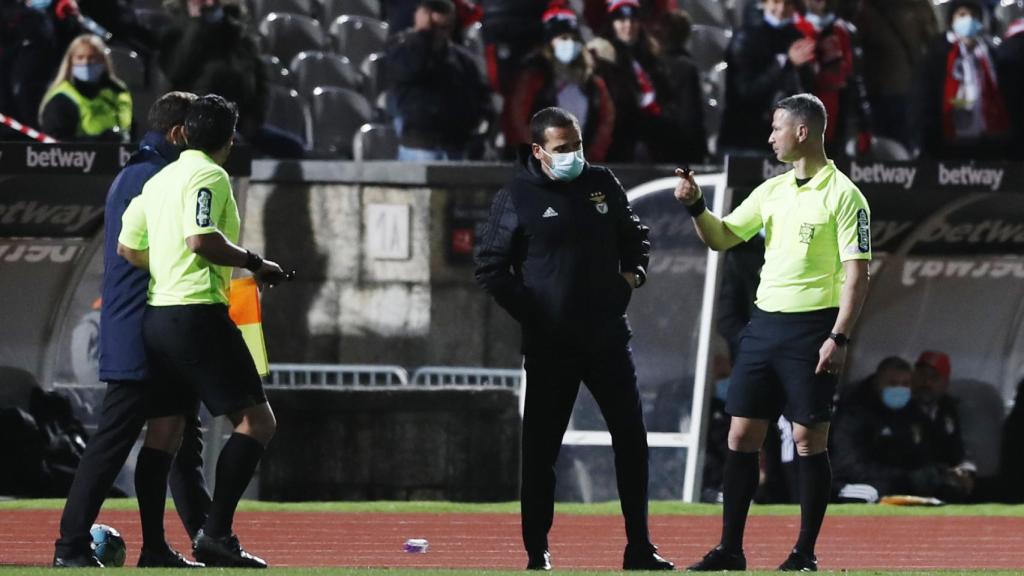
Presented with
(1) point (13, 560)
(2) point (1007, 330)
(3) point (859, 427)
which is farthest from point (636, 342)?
(1) point (13, 560)

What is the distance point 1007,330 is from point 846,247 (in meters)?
6.59

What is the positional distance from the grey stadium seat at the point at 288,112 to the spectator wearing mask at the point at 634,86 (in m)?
2.44

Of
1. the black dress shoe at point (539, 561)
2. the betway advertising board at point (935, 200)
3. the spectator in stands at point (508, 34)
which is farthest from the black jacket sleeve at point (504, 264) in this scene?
the spectator in stands at point (508, 34)

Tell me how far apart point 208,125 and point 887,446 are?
6.88m

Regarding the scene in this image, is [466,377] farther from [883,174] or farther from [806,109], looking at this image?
[806,109]

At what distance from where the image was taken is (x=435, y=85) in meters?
16.2

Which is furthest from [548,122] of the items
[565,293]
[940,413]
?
[940,413]

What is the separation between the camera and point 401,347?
56.6ft

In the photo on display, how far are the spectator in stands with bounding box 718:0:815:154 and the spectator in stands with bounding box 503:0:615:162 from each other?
89 centimetres

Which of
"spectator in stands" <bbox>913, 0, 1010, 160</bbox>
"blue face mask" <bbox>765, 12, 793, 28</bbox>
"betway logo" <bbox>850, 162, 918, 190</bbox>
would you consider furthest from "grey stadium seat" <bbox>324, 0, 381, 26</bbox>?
"betway logo" <bbox>850, 162, 918, 190</bbox>

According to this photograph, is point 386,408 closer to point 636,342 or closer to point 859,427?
point 636,342

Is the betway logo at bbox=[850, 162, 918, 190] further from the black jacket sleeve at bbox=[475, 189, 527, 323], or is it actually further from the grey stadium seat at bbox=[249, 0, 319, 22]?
the grey stadium seat at bbox=[249, 0, 319, 22]

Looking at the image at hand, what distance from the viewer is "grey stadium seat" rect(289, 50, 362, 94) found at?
18266 millimetres

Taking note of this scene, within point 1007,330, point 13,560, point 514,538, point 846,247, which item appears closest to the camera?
point 846,247
